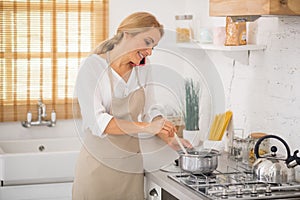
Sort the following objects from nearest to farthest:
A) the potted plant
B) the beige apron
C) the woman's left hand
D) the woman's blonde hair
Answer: the woman's blonde hair
the beige apron
the woman's left hand
the potted plant

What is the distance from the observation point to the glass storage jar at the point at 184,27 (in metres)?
4.01

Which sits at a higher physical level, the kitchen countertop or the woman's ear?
the woman's ear

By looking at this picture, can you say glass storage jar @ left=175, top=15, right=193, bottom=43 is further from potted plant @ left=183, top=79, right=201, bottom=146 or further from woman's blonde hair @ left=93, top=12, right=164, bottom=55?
woman's blonde hair @ left=93, top=12, right=164, bottom=55

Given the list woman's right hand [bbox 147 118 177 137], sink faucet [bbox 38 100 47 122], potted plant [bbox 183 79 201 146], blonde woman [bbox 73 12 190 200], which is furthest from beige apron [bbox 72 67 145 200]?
sink faucet [bbox 38 100 47 122]

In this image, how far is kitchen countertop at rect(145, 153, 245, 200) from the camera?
2.62 meters

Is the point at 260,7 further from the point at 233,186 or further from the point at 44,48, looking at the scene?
the point at 44,48

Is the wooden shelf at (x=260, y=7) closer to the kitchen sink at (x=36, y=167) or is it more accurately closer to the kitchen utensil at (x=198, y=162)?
the kitchen utensil at (x=198, y=162)

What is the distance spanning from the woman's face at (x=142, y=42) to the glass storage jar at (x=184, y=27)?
1124 mm

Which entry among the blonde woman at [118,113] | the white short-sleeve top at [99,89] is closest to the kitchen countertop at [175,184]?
the blonde woman at [118,113]

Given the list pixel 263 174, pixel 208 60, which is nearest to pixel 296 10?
pixel 263 174

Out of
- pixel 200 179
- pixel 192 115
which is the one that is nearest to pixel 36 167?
pixel 192 115

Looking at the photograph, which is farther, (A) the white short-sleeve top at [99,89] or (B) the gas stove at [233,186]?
(A) the white short-sleeve top at [99,89]

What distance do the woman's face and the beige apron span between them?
17cm

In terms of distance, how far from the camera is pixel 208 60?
4.09 metres
